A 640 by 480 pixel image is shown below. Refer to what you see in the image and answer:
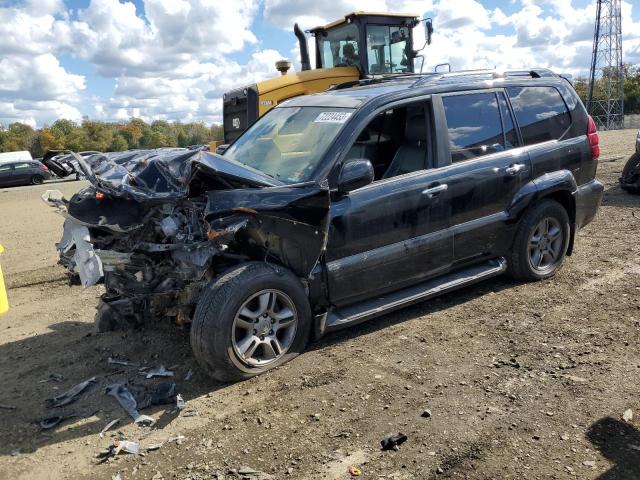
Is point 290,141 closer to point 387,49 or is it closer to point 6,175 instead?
point 387,49

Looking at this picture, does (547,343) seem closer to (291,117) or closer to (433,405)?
(433,405)

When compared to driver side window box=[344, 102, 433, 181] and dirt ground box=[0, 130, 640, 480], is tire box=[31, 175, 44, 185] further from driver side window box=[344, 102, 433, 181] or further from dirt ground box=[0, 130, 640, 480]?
driver side window box=[344, 102, 433, 181]

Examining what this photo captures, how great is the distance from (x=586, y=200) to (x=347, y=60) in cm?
621

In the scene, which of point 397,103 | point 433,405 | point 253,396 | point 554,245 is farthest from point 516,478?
point 554,245

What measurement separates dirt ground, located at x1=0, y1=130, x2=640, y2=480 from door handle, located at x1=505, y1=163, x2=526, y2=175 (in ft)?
3.84

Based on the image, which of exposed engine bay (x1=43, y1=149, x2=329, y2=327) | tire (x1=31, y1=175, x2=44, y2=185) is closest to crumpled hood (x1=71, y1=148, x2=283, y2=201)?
exposed engine bay (x1=43, y1=149, x2=329, y2=327)

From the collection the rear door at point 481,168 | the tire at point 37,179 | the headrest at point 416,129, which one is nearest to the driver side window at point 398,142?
the headrest at point 416,129

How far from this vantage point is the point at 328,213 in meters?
3.95

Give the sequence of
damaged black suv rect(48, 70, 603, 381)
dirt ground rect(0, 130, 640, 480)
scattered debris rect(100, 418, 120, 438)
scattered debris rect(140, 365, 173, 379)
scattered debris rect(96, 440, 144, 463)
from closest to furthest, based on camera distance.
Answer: dirt ground rect(0, 130, 640, 480) → scattered debris rect(96, 440, 144, 463) → scattered debris rect(100, 418, 120, 438) → damaged black suv rect(48, 70, 603, 381) → scattered debris rect(140, 365, 173, 379)

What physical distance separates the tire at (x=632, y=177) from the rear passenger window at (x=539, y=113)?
198 inches

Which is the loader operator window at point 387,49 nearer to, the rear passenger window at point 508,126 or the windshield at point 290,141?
the rear passenger window at point 508,126

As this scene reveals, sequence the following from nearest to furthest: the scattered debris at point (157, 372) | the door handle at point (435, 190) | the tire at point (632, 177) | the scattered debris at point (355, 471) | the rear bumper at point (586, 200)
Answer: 1. the scattered debris at point (355, 471)
2. the scattered debris at point (157, 372)
3. the door handle at point (435, 190)
4. the rear bumper at point (586, 200)
5. the tire at point (632, 177)

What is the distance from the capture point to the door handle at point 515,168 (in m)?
5.07

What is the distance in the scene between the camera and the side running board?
4.19m
